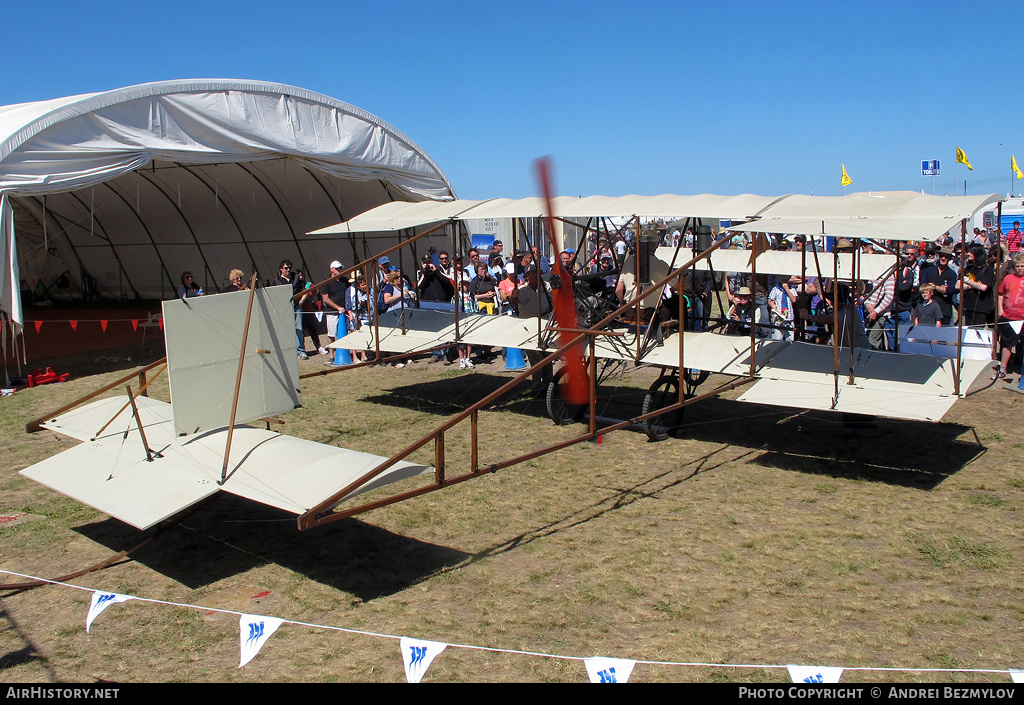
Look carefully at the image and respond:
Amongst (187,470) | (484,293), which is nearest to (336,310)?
(484,293)

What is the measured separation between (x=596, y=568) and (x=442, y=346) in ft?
16.4

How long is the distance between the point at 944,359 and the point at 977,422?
2272 millimetres

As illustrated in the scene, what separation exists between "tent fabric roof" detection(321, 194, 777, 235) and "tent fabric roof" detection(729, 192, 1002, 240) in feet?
1.55

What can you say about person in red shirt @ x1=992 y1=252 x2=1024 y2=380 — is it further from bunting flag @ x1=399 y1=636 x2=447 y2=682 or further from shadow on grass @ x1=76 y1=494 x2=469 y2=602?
bunting flag @ x1=399 y1=636 x2=447 y2=682

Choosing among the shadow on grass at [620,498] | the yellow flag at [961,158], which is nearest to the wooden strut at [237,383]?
the shadow on grass at [620,498]

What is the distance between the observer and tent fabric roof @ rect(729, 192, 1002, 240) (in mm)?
6809

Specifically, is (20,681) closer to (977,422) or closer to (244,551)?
(244,551)

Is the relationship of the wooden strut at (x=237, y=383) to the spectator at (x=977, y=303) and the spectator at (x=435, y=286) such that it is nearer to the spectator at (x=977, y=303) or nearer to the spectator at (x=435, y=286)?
the spectator at (x=435, y=286)

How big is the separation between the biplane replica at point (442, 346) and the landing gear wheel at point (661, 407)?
0.03 metres

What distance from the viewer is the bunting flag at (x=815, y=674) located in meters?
3.87

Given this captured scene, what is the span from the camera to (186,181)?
20500mm

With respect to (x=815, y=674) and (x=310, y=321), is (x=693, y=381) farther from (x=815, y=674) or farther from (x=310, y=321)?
(x=310, y=321)

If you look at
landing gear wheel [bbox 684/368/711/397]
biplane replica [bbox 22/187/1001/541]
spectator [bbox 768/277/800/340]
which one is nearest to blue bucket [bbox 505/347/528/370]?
biplane replica [bbox 22/187/1001/541]
